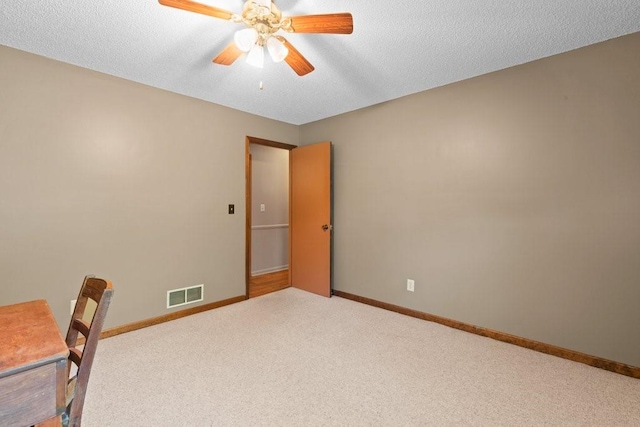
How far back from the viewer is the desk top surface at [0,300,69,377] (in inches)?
31.7

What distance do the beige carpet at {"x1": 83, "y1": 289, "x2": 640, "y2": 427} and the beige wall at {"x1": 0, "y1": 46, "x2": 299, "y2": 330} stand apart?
2.02ft

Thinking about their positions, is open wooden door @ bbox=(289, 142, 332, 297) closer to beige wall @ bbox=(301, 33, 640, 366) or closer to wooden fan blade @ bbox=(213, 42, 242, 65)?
beige wall @ bbox=(301, 33, 640, 366)

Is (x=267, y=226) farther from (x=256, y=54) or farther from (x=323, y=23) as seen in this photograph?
(x=323, y=23)

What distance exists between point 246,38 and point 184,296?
101 inches

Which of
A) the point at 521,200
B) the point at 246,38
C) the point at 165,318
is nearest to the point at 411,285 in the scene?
the point at 521,200

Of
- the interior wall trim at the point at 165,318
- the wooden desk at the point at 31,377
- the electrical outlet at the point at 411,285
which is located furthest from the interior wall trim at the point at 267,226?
the wooden desk at the point at 31,377

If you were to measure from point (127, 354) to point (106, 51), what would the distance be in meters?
2.34

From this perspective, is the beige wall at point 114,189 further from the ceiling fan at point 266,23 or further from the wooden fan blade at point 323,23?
the wooden fan blade at point 323,23

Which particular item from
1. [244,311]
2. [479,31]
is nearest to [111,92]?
[244,311]

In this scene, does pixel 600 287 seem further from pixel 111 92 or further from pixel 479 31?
pixel 111 92

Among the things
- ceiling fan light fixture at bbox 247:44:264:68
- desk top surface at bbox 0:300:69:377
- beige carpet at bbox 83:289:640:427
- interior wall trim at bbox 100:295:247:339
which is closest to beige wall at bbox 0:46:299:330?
interior wall trim at bbox 100:295:247:339

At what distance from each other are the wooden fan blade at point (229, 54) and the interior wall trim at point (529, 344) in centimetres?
283

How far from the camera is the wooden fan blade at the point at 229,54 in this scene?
189 centimetres

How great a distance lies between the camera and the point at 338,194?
3854 millimetres
